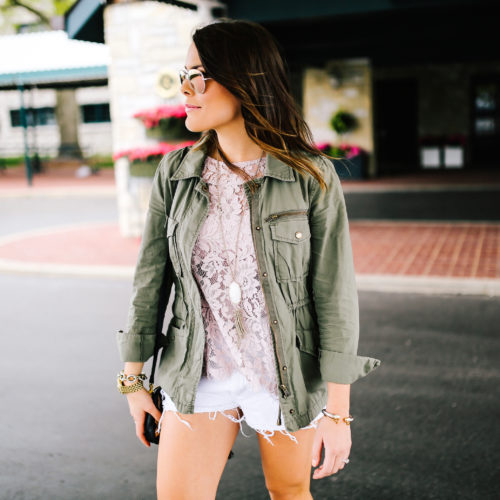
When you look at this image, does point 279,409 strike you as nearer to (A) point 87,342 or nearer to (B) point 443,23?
(A) point 87,342

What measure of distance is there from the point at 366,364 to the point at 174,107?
844cm

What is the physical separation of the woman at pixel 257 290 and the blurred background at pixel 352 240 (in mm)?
250

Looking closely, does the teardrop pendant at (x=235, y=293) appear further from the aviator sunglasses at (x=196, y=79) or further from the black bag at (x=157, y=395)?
the aviator sunglasses at (x=196, y=79)

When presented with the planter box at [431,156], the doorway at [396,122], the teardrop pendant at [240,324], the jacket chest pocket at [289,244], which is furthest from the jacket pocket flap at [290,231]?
the doorway at [396,122]

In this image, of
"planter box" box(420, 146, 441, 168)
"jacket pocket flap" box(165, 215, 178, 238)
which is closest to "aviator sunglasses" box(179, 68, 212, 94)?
"jacket pocket flap" box(165, 215, 178, 238)

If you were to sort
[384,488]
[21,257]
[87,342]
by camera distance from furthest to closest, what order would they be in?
[21,257] → [87,342] → [384,488]

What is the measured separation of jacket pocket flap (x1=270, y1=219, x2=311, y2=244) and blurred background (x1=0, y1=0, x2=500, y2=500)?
48cm

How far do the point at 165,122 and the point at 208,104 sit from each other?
8.20 m

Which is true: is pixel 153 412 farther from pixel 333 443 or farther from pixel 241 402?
pixel 333 443

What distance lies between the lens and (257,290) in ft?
6.35

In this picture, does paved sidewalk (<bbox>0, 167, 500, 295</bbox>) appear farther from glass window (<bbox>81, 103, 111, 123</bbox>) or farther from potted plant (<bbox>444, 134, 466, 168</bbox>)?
Result: glass window (<bbox>81, 103, 111, 123</bbox>)

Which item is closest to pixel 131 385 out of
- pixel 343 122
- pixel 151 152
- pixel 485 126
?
pixel 151 152

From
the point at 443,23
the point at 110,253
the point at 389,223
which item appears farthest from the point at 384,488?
the point at 443,23

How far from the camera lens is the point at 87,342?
5.69m
